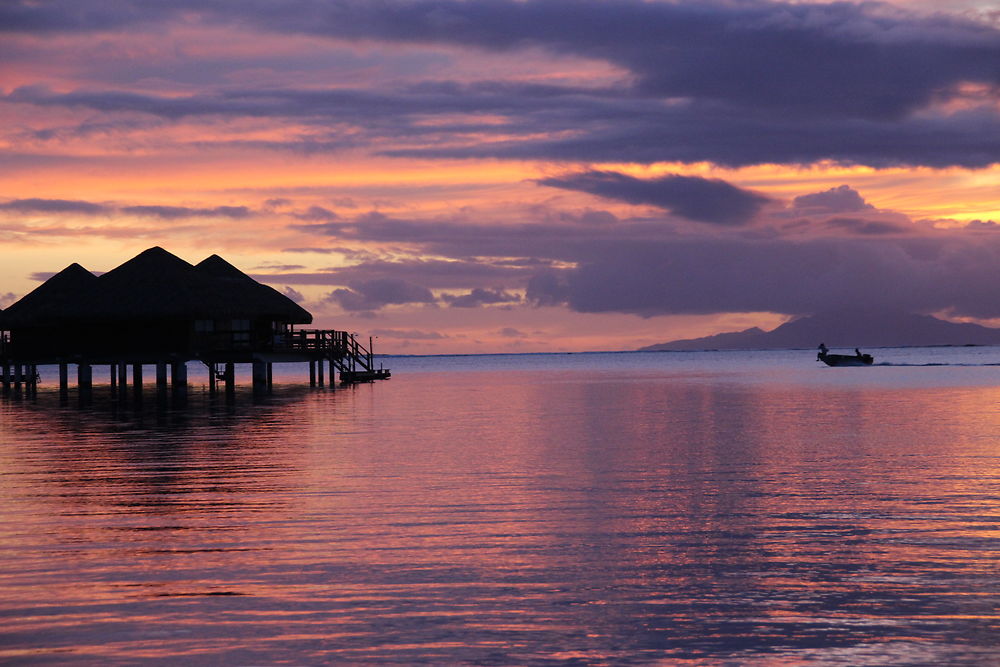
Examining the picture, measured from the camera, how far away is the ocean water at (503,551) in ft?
28.6

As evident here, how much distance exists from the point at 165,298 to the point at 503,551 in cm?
4620

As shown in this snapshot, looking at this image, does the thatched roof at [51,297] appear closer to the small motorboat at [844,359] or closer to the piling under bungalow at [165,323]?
the piling under bungalow at [165,323]

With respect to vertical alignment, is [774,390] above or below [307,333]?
below

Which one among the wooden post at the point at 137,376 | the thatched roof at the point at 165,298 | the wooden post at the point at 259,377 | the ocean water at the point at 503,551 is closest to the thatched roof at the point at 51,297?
the thatched roof at the point at 165,298

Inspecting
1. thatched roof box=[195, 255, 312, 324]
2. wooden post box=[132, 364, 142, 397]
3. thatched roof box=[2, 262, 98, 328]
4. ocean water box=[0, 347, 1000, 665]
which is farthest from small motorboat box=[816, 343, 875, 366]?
ocean water box=[0, 347, 1000, 665]

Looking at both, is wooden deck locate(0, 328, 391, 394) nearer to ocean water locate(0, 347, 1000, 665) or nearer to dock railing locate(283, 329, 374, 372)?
Result: dock railing locate(283, 329, 374, 372)

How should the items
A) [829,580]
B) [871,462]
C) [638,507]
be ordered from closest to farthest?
[829,580], [638,507], [871,462]

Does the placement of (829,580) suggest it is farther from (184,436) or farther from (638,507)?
(184,436)

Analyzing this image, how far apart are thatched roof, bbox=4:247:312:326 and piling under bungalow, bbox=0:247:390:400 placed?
0.05 metres

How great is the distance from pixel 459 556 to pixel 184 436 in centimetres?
1998

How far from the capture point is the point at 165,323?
56.1 meters

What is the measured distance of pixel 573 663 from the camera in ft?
26.7

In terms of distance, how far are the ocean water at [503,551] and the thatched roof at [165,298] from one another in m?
27.0

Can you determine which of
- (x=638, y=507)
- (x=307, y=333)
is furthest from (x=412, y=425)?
(x=307, y=333)
